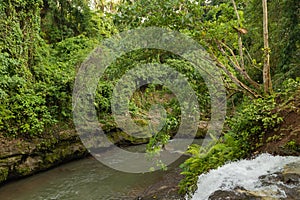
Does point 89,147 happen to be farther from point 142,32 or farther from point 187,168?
point 142,32

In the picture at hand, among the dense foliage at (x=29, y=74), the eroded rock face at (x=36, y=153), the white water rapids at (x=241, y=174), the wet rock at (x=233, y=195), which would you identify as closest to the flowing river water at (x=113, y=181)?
the white water rapids at (x=241, y=174)

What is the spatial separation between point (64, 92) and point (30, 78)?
1319 millimetres

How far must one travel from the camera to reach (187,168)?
6.79 meters

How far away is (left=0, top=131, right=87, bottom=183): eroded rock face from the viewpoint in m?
7.98

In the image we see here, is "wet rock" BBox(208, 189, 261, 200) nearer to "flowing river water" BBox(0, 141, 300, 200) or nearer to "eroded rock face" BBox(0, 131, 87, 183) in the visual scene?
"flowing river water" BBox(0, 141, 300, 200)

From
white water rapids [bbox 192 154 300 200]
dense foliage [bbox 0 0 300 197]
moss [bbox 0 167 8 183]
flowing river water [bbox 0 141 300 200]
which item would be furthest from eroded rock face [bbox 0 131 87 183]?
white water rapids [bbox 192 154 300 200]

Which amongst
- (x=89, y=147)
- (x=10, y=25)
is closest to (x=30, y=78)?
(x=10, y=25)

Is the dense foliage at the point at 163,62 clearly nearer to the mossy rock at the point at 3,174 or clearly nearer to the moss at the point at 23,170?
the moss at the point at 23,170

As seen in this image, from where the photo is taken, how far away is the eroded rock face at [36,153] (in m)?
7.98

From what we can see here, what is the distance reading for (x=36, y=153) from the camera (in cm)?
883

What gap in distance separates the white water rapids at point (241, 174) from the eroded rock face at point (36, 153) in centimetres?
561

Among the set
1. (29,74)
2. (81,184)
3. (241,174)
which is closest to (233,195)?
(241,174)

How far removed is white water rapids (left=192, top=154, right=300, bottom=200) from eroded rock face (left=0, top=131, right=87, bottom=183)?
5608 mm

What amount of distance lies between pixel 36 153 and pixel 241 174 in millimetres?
6609
